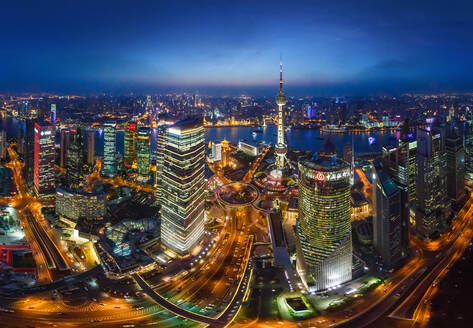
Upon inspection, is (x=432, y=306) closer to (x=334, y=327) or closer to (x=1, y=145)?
(x=334, y=327)

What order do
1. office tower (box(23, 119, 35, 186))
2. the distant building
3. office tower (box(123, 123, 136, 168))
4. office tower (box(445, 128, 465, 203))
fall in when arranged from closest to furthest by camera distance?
office tower (box(445, 128, 465, 203)) → office tower (box(23, 119, 35, 186)) → office tower (box(123, 123, 136, 168)) → the distant building

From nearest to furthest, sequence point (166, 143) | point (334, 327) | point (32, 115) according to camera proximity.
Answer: point (334, 327)
point (166, 143)
point (32, 115)

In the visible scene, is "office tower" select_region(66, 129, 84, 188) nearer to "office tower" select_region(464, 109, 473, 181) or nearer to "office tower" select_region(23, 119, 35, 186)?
"office tower" select_region(23, 119, 35, 186)

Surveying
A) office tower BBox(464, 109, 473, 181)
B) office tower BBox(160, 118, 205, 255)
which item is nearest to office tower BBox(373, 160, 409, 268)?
office tower BBox(160, 118, 205, 255)

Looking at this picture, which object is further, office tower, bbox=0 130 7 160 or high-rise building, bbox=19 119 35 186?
office tower, bbox=0 130 7 160

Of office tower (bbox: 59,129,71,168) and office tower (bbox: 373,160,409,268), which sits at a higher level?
office tower (bbox: 59,129,71,168)

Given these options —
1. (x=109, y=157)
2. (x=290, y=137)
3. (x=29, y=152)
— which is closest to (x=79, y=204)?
(x=109, y=157)

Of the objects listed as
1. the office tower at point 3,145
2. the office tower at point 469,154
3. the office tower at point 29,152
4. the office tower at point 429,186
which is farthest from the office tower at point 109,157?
the office tower at point 469,154

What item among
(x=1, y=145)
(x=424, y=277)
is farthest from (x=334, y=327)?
(x=1, y=145)
